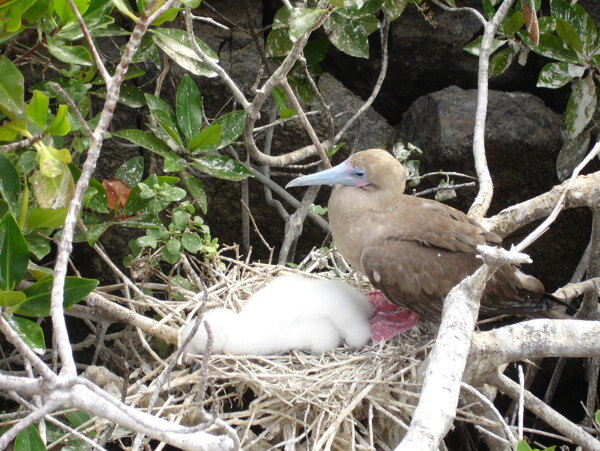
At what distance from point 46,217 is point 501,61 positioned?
7.87 ft

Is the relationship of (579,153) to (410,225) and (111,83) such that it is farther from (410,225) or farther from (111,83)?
(111,83)

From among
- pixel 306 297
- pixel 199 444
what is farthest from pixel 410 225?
pixel 199 444

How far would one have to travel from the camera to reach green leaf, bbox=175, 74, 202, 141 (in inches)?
123

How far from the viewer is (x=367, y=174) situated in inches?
126

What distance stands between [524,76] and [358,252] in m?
1.79

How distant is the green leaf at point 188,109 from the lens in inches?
123

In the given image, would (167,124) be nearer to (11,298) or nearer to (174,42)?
(174,42)

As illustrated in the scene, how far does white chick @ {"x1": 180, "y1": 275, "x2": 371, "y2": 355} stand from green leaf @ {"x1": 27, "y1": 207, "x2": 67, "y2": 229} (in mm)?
660

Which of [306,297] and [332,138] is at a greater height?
[332,138]

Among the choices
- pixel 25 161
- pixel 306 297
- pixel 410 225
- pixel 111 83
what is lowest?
pixel 306 297

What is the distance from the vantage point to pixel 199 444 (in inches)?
57.2

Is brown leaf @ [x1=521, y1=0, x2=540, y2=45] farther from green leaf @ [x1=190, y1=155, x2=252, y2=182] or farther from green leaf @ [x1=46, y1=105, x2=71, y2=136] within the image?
green leaf @ [x1=46, y1=105, x2=71, y2=136]

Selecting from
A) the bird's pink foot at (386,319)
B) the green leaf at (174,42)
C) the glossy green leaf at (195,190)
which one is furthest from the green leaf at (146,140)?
the bird's pink foot at (386,319)

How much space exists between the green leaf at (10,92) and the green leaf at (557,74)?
7.57 feet
